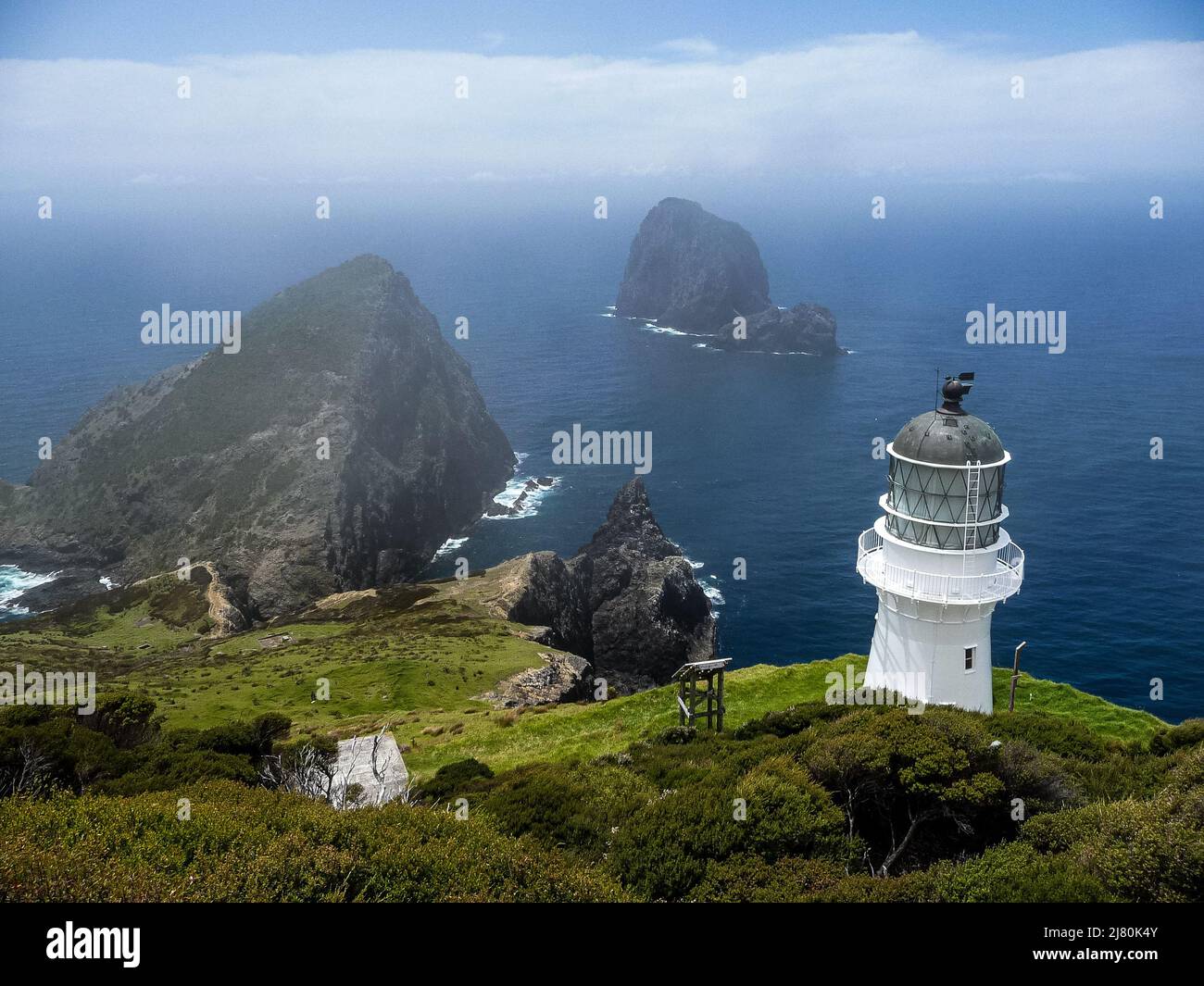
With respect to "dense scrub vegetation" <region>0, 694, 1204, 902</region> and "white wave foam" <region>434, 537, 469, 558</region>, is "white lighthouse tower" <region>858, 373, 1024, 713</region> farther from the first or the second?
"white wave foam" <region>434, 537, 469, 558</region>

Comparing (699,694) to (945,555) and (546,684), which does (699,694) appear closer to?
(945,555)

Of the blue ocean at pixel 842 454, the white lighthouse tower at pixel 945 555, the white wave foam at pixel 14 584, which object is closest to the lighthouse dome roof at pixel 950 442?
the white lighthouse tower at pixel 945 555

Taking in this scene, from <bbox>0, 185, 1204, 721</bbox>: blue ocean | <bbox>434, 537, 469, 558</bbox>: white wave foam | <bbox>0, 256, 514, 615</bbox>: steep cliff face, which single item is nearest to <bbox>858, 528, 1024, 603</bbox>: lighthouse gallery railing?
<bbox>0, 185, 1204, 721</bbox>: blue ocean

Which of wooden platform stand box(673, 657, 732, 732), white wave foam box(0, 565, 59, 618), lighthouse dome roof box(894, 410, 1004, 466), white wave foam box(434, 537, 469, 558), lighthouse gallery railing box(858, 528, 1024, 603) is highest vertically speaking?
lighthouse dome roof box(894, 410, 1004, 466)

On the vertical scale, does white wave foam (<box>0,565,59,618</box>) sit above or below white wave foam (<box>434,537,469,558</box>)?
below

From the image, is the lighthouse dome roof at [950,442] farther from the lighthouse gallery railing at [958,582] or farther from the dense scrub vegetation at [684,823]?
the dense scrub vegetation at [684,823]

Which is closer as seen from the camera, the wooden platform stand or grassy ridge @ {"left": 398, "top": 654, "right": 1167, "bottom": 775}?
the wooden platform stand

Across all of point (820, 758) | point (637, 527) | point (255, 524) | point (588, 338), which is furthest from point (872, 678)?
point (588, 338)
